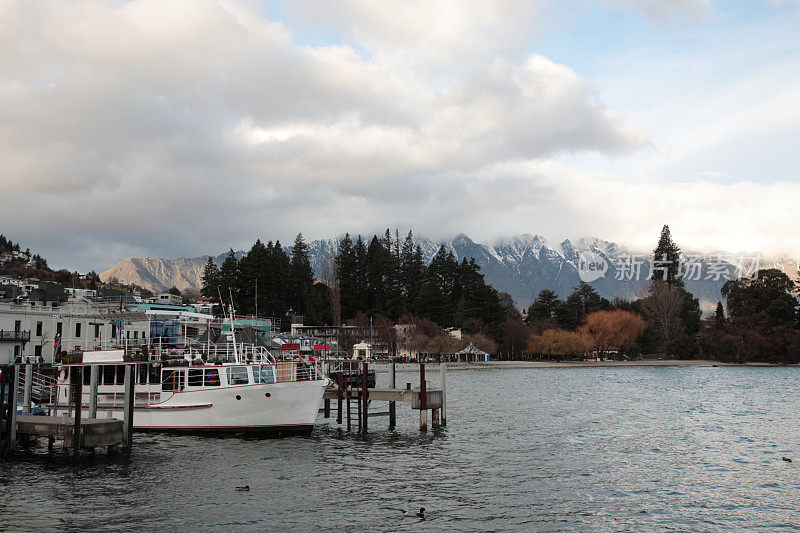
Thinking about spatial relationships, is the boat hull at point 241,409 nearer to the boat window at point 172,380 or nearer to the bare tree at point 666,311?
the boat window at point 172,380

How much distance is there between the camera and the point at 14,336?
6425cm

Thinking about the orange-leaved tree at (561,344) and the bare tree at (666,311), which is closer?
the orange-leaved tree at (561,344)

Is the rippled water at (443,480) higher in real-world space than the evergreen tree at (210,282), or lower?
lower

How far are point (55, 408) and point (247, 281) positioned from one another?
10561cm

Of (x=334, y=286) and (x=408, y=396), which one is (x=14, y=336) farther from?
(x=334, y=286)

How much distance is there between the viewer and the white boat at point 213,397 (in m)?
37.6

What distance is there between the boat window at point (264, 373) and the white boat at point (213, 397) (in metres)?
0.06

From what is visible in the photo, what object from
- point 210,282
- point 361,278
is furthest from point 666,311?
point 210,282

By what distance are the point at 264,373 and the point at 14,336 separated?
37905mm

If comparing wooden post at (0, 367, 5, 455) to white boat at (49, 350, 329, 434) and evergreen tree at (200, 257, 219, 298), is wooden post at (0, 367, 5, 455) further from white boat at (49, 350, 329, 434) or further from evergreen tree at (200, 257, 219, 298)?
evergreen tree at (200, 257, 219, 298)

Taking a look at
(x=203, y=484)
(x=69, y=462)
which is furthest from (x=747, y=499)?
(x=69, y=462)

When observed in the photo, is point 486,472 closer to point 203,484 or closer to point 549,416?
point 203,484

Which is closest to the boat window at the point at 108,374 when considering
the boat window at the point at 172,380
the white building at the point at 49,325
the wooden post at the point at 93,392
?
the boat window at the point at 172,380

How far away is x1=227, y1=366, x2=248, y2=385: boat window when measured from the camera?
1502 inches
